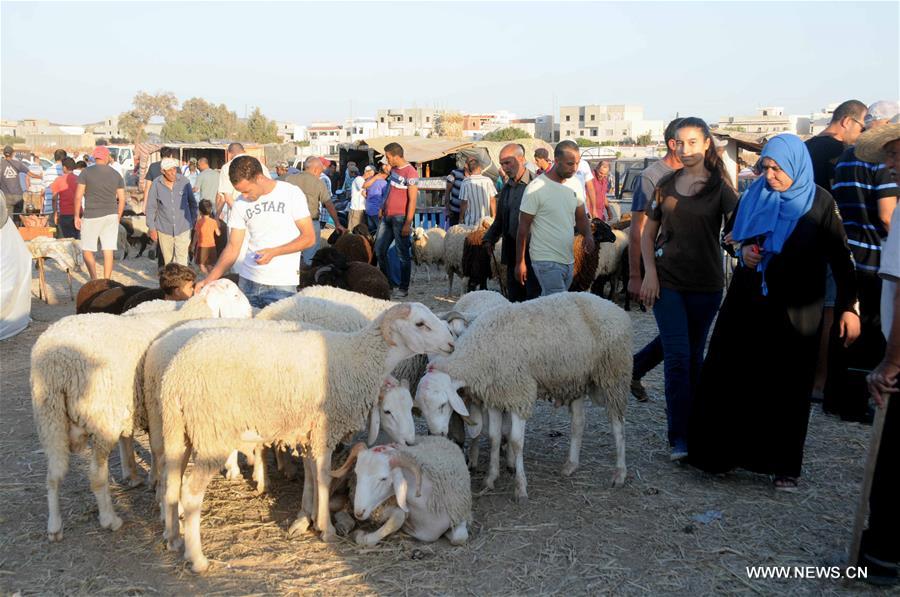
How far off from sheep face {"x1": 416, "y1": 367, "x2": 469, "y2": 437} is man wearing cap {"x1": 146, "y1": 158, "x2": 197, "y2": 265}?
733 centimetres

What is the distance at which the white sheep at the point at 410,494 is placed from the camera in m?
4.20

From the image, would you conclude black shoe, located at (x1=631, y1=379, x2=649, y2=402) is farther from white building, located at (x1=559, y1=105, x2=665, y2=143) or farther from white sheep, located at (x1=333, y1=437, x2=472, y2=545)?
white building, located at (x1=559, y1=105, x2=665, y2=143)

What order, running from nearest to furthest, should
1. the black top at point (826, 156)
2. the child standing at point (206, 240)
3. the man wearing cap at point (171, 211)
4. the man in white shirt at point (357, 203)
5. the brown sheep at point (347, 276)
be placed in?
1. the black top at point (826, 156)
2. the brown sheep at point (347, 276)
3. the child standing at point (206, 240)
4. the man wearing cap at point (171, 211)
5. the man in white shirt at point (357, 203)

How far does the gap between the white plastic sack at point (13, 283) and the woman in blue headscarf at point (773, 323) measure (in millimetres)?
8070

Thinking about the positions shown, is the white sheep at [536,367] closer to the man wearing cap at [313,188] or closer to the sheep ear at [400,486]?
the sheep ear at [400,486]

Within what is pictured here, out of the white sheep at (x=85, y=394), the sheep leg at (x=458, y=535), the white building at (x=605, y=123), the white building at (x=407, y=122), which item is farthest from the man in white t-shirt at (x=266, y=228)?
the white building at (x=605, y=123)

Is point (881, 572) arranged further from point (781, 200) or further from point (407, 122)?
point (407, 122)

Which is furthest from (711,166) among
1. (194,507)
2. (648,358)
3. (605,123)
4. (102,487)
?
(605,123)

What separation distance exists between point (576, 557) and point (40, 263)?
10.7 m

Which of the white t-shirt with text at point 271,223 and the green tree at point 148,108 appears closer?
the white t-shirt with text at point 271,223

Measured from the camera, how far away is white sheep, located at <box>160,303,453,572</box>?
4.07 m

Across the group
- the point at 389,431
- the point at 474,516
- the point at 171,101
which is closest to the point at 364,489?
the point at 389,431

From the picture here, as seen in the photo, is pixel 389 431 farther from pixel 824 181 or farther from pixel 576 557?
pixel 824 181

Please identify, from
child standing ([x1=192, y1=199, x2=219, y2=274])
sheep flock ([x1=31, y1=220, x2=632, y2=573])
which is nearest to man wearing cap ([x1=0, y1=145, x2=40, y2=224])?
child standing ([x1=192, y1=199, x2=219, y2=274])
